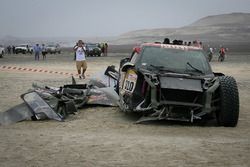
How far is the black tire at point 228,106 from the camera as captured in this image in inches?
391

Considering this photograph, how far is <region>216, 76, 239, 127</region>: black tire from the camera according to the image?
994 cm

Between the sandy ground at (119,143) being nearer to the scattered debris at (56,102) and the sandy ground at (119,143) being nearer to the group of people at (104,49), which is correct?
the scattered debris at (56,102)

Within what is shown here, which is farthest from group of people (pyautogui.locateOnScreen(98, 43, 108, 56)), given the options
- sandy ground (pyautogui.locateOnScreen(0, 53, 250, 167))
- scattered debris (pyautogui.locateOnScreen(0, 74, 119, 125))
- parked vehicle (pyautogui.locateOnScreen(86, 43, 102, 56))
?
sandy ground (pyautogui.locateOnScreen(0, 53, 250, 167))

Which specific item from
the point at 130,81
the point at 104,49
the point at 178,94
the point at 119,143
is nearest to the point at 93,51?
the point at 104,49

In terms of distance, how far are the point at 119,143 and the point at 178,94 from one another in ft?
7.32

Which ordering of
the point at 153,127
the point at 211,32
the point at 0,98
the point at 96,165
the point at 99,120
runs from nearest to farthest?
1. the point at 96,165
2. the point at 153,127
3. the point at 99,120
4. the point at 0,98
5. the point at 211,32

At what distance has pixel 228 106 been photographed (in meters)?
9.94

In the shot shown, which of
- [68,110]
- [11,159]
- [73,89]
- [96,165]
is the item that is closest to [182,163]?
[96,165]

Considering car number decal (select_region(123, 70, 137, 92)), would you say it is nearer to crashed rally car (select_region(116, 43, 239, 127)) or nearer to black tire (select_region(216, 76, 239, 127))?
crashed rally car (select_region(116, 43, 239, 127))

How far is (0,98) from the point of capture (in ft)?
47.1

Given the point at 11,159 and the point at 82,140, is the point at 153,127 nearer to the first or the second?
the point at 82,140

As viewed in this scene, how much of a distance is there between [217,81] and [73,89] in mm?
4162

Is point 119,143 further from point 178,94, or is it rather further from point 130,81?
point 130,81

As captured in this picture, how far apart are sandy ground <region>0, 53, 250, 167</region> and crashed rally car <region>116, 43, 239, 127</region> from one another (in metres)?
0.27
